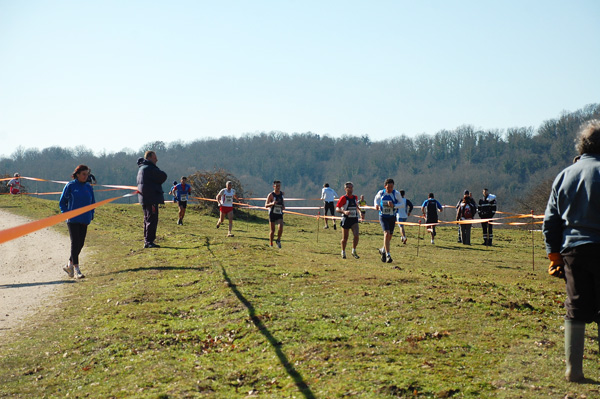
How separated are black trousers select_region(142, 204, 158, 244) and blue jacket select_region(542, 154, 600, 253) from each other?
1022 cm

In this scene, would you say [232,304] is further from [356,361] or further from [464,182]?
[464,182]

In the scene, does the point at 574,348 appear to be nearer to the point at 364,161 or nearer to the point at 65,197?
the point at 65,197

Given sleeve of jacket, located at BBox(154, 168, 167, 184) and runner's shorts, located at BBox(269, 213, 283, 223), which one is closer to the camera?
sleeve of jacket, located at BBox(154, 168, 167, 184)

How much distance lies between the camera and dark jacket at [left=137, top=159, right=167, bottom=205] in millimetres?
13211

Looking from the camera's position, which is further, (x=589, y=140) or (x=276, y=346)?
(x=276, y=346)

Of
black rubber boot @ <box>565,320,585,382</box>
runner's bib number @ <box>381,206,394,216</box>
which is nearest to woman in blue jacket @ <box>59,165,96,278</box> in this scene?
runner's bib number @ <box>381,206,394,216</box>

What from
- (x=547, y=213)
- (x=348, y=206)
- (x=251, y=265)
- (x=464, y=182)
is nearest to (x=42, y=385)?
(x=547, y=213)

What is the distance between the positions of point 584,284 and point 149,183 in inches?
407

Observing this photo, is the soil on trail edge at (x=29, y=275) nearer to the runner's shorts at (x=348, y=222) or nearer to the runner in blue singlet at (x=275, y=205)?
the runner in blue singlet at (x=275, y=205)

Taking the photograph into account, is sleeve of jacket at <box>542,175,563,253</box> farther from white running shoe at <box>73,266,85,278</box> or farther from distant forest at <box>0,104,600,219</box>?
distant forest at <box>0,104,600,219</box>

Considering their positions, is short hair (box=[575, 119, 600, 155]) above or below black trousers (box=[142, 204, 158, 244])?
above

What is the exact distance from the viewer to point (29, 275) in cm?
1220

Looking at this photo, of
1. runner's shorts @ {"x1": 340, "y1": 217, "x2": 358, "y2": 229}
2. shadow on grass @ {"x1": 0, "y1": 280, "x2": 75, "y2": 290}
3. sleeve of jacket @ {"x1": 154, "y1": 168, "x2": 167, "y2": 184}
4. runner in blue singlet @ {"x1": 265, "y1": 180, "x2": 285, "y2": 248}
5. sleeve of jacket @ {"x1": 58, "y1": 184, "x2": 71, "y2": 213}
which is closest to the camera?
sleeve of jacket @ {"x1": 58, "y1": 184, "x2": 71, "y2": 213}

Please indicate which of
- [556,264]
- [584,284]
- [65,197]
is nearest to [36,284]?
[65,197]
